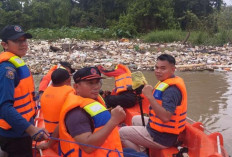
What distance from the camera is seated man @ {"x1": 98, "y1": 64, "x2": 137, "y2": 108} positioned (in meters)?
3.82

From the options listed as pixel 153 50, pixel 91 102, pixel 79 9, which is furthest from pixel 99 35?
pixel 91 102

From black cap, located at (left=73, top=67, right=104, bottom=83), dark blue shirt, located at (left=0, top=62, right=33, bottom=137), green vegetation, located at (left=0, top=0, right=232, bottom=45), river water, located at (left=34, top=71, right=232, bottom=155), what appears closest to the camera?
black cap, located at (left=73, top=67, right=104, bottom=83)

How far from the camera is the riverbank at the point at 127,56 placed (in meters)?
10.4

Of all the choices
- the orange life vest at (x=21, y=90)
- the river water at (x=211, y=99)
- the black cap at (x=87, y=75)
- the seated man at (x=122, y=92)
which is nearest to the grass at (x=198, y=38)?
the river water at (x=211, y=99)

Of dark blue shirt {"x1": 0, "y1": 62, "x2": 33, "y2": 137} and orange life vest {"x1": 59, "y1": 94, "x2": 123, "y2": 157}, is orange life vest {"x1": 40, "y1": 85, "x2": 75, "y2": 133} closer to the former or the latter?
dark blue shirt {"x1": 0, "y1": 62, "x2": 33, "y2": 137}

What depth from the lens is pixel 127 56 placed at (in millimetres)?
12219

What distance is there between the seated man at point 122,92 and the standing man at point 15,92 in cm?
163

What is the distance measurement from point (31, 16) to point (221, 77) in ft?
75.9

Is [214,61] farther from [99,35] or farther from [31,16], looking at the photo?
[31,16]

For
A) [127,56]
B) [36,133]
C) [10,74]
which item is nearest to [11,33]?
[10,74]

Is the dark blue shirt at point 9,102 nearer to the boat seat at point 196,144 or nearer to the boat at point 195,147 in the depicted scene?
the boat at point 195,147

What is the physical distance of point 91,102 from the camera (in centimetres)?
182

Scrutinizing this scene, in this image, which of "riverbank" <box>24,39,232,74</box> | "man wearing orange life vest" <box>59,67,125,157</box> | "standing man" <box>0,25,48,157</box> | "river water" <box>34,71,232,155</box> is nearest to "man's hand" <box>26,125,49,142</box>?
"standing man" <box>0,25,48,157</box>

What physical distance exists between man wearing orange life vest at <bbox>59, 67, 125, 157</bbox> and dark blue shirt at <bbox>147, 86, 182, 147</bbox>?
2.49ft
